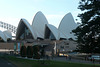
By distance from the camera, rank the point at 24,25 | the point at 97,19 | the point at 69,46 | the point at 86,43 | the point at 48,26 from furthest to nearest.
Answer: the point at 24,25, the point at 48,26, the point at 69,46, the point at 86,43, the point at 97,19

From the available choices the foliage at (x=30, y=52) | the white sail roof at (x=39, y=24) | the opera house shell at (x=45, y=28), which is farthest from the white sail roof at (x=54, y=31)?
the foliage at (x=30, y=52)

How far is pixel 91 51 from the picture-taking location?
39.0ft

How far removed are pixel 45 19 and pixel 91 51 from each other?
220 ft

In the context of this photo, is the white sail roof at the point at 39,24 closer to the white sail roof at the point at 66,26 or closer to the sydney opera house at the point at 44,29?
the sydney opera house at the point at 44,29

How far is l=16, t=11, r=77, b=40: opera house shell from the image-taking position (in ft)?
237

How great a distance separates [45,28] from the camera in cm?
7244

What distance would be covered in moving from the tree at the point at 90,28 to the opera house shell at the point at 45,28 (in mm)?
59141

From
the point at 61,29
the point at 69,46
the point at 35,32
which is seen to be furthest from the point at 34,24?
the point at 69,46

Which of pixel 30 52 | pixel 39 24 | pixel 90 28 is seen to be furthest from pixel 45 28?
pixel 90 28

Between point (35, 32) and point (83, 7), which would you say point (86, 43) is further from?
point (35, 32)

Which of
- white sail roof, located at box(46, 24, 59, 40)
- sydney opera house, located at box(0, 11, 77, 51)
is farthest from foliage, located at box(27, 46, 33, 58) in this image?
white sail roof, located at box(46, 24, 59, 40)

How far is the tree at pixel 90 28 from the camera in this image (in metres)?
11.2

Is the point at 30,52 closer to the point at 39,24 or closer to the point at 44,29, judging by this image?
the point at 44,29

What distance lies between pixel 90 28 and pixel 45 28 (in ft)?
201
